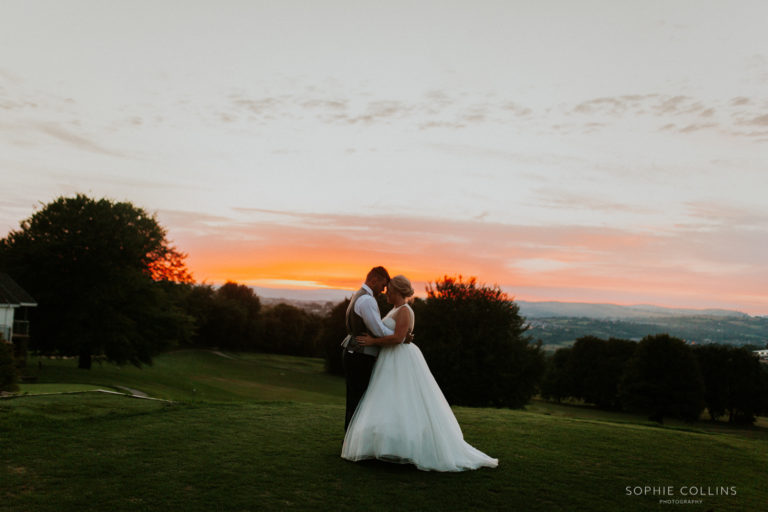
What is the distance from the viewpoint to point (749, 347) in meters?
72.6

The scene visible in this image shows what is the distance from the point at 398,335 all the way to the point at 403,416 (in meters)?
1.18

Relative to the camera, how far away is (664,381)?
5944cm

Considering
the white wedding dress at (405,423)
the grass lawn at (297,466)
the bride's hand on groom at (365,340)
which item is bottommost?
the grass lawn at (297,466)

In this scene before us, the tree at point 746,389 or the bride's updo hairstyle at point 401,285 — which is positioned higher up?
the bride's updo hairstyle at point 401,285

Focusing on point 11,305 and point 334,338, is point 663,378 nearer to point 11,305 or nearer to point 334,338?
point 334,338

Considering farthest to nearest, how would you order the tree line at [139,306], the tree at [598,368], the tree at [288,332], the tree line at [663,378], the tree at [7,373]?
the tree at [288,332] → the tree at [598,368] → the tree line at [663,378] → the tree line at [139,306] → the tree at [7,373]

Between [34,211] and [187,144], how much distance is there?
17965 mm

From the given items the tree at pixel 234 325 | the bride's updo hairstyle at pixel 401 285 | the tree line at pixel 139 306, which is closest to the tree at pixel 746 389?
the tree line at pixel 139 306

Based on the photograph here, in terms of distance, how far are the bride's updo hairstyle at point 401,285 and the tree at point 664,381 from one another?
6001cm

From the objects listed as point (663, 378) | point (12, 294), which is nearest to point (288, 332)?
point (663, 378)

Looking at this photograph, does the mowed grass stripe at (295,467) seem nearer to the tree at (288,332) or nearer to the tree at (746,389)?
the tree at (746,389)

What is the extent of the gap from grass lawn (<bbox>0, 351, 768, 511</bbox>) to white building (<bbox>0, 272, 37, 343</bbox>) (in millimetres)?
24383

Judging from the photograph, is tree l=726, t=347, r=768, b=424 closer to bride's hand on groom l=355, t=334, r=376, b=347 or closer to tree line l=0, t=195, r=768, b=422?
tree line l=0, t=195, r=768, b=422

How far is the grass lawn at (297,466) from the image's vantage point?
20.8ft
